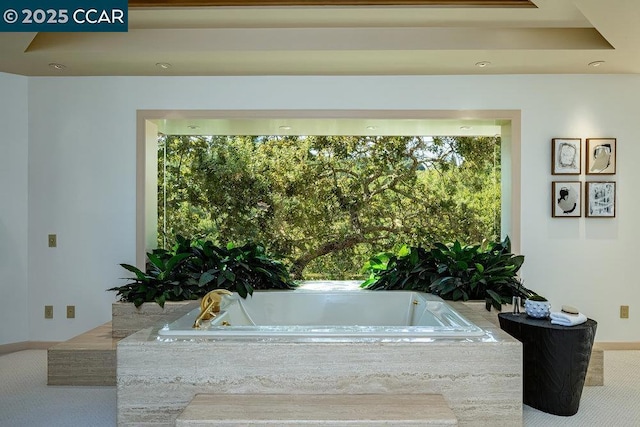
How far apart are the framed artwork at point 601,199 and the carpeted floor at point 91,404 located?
118 cm

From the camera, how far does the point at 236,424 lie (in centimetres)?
195

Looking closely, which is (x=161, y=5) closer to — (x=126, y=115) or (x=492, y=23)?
(x=126, y=115)

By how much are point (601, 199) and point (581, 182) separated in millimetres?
202

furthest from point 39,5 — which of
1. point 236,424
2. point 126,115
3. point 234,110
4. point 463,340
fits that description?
point 463,340

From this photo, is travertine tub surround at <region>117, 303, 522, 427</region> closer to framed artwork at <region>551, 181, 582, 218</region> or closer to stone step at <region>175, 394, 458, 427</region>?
stone step at <region>175, 394, 458, 427</region>

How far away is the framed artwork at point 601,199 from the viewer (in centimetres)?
426

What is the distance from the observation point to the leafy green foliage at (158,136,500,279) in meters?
5.50

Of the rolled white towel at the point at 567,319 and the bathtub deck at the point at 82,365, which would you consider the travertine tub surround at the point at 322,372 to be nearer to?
the rolled white towel at the point at 567,319

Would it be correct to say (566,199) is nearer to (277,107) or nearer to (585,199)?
(585,199)

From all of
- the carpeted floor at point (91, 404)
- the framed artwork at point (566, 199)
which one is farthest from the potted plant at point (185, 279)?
the framed artwork at point (566, 199)

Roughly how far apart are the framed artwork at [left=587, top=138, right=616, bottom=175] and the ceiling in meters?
0.58

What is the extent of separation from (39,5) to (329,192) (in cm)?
321

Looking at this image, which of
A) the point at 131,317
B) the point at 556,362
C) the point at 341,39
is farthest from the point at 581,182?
the point at 131,317

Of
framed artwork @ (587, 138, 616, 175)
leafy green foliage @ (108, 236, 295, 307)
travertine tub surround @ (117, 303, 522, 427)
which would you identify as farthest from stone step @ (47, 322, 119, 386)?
framed artwork @ (587, 138, 616, 175)
